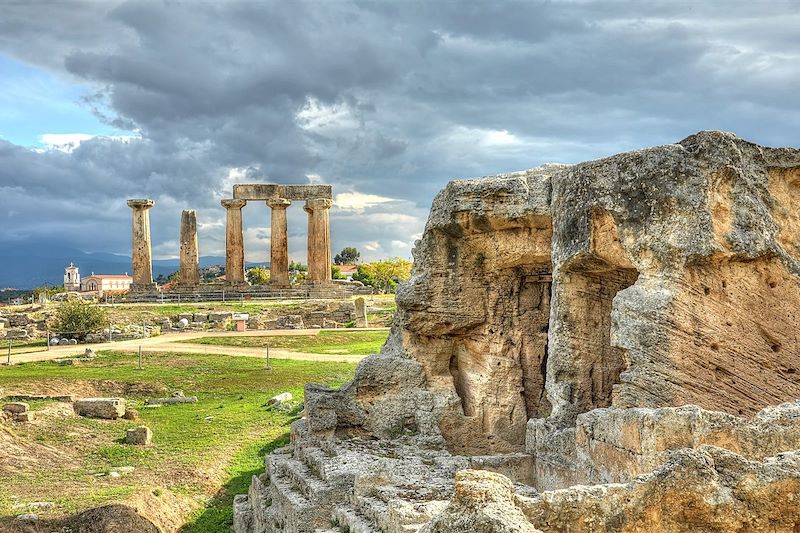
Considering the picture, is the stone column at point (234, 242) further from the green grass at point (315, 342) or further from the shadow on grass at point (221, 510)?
the shadow on grass at point (221, 510)

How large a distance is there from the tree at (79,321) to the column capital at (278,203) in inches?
764

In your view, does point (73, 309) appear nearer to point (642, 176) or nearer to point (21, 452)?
point (21, 452)

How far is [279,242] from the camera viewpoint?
184 feet

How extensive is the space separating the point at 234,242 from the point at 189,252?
127 inches

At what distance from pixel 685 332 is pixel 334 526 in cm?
460

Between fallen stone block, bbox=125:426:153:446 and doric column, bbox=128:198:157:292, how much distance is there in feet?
124

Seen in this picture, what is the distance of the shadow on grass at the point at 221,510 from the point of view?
46.8ft

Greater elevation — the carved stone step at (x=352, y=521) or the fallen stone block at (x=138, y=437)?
the carved stone step at (x=352, y=521)

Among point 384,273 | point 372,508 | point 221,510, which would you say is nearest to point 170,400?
point 221,510

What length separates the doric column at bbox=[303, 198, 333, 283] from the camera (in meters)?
55.7

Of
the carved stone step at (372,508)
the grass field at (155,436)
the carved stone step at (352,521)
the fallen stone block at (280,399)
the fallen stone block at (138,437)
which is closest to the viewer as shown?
the carved stone step at (372,508)

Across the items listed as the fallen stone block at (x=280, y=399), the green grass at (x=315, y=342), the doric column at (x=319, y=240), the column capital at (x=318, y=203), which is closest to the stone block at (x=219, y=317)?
the green grass at (x=315, y=342)

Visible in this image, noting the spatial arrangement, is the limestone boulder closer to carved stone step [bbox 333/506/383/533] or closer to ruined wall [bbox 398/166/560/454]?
carved stone step [bbox 333/506/383/533]

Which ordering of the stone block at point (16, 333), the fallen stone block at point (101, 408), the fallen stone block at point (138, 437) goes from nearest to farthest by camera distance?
the fallen stone block at point (138, 437)
the fallen stone block at point (101, 408)
the stone block at point (16, 333)
